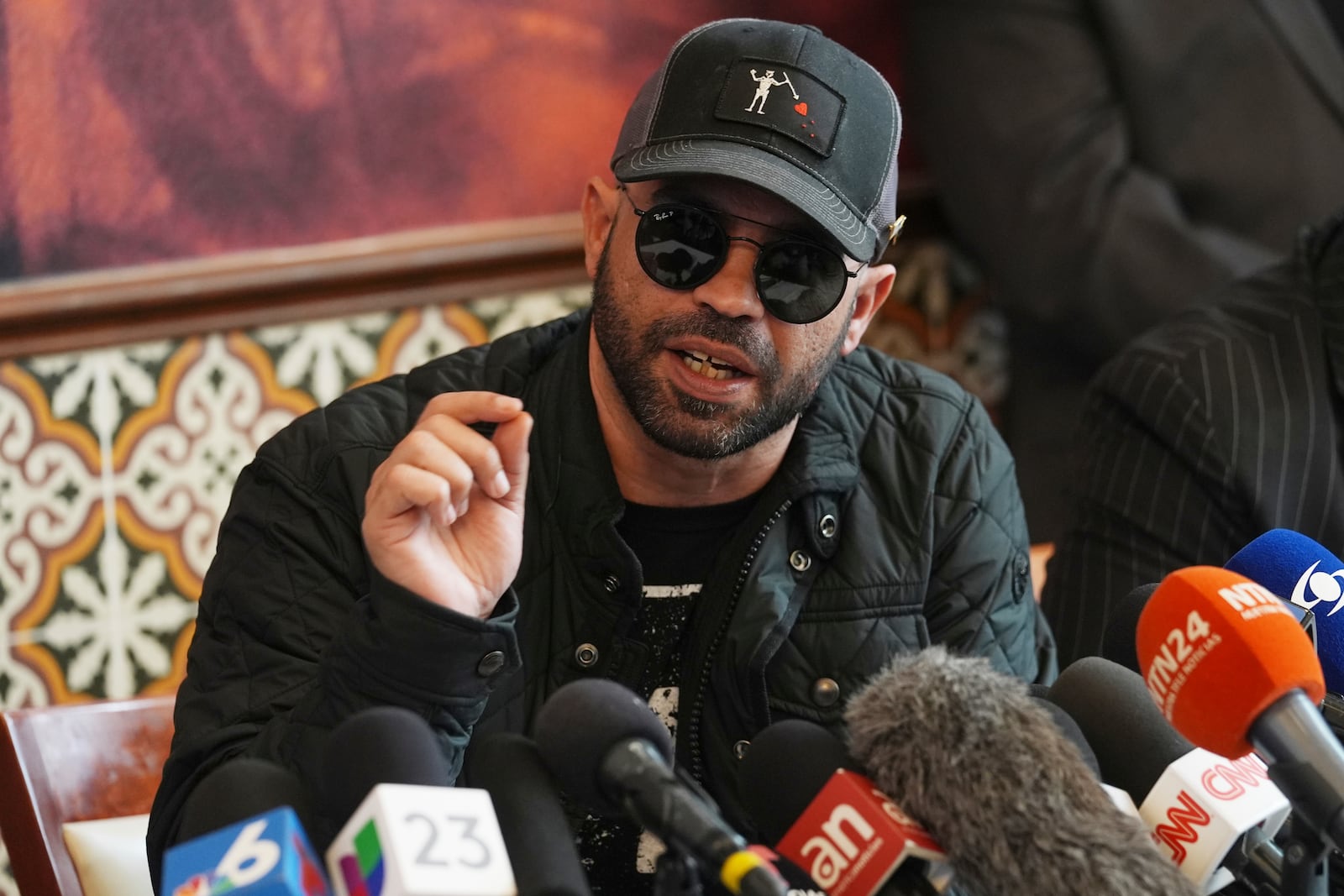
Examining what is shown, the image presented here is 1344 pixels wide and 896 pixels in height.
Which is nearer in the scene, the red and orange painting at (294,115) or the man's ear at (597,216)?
the man's ear at (597,216)

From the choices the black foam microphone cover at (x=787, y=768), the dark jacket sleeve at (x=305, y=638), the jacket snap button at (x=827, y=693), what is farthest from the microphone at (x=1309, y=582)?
the dark jacket sleeve at (x=305, y=638)

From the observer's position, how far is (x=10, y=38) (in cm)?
253

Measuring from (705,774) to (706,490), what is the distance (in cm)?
32

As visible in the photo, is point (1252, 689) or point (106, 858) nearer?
point (1252, 689)

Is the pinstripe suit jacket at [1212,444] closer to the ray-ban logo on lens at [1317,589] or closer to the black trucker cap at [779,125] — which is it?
the black trucker cap at [779,125]

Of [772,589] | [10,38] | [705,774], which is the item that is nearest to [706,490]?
Result: [772,589]

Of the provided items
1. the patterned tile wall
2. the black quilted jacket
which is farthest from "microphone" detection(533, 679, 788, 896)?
the patterned tile wall

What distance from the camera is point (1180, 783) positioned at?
110 cm

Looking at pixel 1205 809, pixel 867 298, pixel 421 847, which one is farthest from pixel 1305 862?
pixel 867 298

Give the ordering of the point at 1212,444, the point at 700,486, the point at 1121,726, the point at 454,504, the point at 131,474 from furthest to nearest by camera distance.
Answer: the point at 131,474 → the point at 1212,444 → the point at 700,486 → the point at 454,504 → the point at 1121,726

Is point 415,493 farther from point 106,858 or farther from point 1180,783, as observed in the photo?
point 106,858

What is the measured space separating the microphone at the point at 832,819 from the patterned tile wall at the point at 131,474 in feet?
6.17

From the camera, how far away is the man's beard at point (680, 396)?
5.50 ft

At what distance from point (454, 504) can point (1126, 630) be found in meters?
0.56
